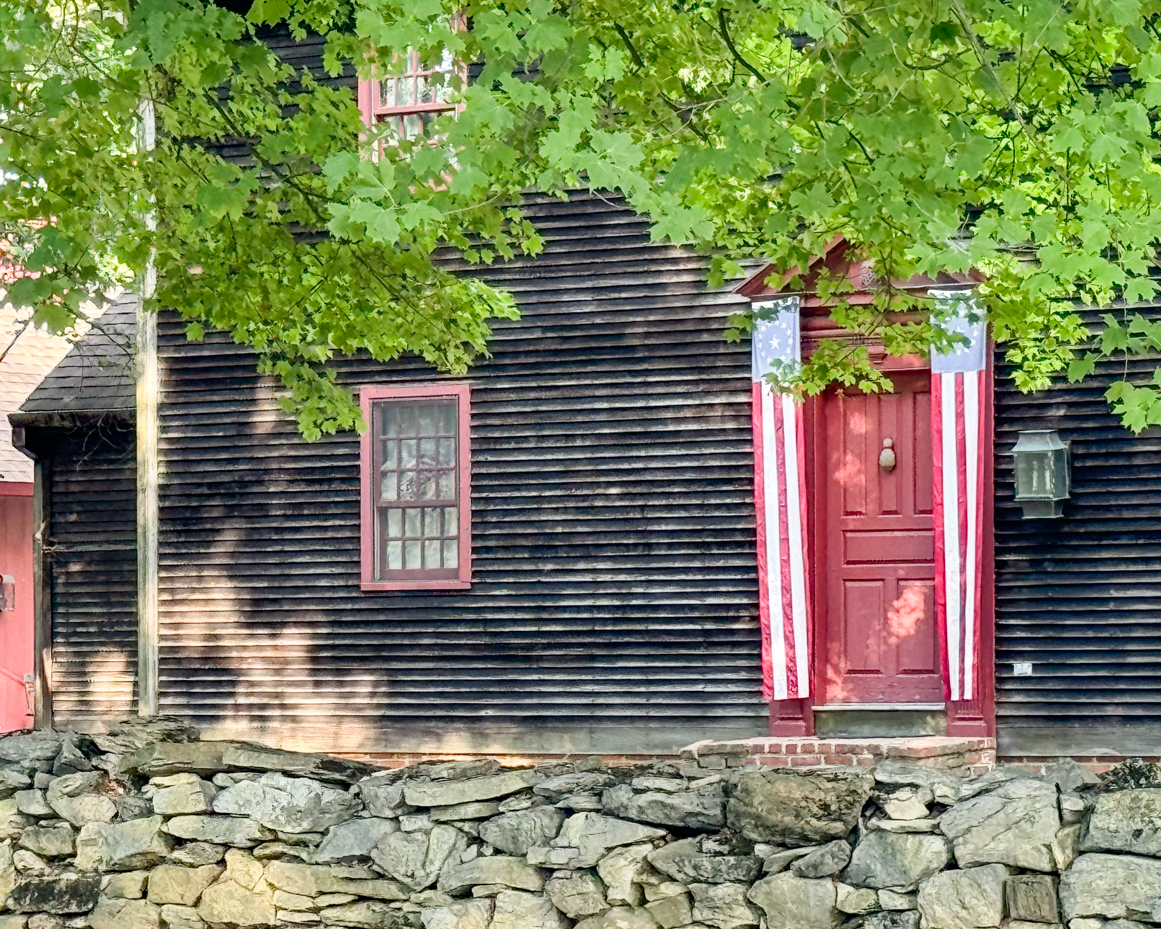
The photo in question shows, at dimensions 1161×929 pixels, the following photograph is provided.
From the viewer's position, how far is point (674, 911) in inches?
294

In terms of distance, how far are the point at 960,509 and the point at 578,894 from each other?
17.4 feet

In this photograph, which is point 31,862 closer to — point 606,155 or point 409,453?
point 606,155

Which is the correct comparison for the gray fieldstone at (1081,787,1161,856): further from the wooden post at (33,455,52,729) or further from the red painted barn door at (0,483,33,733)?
the red painted barn door at (0,483,33,733)

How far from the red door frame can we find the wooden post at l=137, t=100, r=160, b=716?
5.03 metres

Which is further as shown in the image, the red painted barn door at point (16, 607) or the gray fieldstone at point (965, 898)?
the red painted barn door at point (16, 607)

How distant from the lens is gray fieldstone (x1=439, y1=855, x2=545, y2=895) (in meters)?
7.73

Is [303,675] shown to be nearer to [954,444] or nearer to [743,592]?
[743,592]

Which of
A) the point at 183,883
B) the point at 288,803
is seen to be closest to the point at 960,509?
the point at 288,803

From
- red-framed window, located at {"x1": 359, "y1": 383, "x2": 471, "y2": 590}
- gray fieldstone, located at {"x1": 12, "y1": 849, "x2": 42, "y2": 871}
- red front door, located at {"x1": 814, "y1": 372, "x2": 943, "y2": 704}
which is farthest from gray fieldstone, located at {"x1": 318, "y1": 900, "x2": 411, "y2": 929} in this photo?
red-framed window, located at {"x1": 359, "y1": 383, "x2": 471, "y2": 590}

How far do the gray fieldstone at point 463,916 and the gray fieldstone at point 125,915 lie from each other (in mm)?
1448

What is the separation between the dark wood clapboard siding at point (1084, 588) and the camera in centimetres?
1197

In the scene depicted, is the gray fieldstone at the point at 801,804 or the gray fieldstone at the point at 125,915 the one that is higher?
the gray fieldstone at the point at 801,804

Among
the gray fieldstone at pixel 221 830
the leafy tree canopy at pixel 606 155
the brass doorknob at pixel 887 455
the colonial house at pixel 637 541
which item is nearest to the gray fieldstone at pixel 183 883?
the gray fieldstone at pixel 221 830

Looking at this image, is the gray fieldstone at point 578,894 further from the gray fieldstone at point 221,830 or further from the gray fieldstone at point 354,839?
the gray fieldstone at point 221,830
